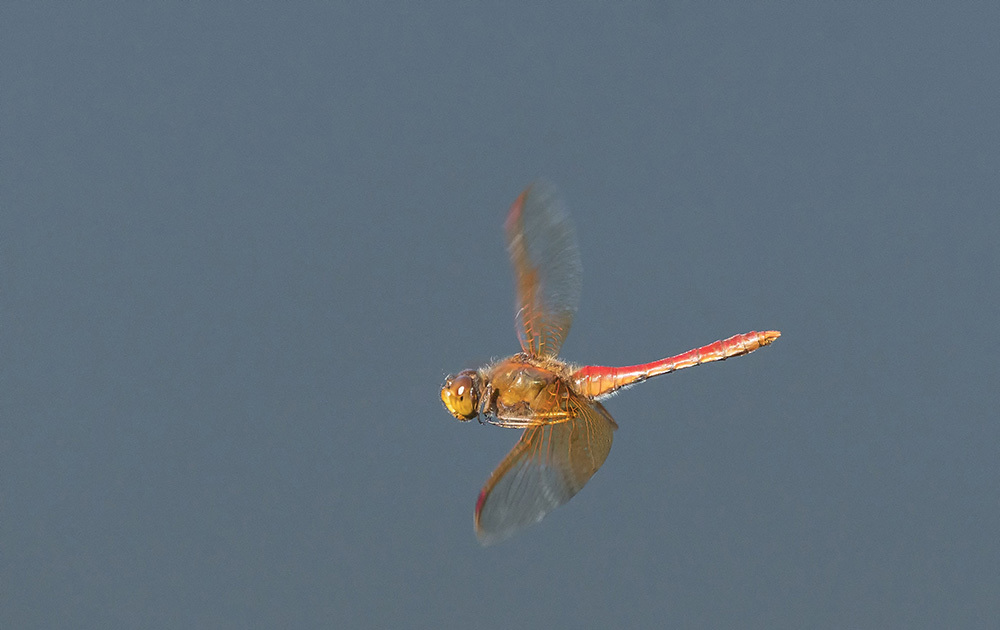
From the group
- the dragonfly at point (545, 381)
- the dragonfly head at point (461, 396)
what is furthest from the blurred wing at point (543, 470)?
the dragonfly head at point (461, 396)

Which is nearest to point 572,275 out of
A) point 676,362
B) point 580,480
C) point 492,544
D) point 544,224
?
point 544,224

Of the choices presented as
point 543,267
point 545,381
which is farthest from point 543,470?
point 543,267

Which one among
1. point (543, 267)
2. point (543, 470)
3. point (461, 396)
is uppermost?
point (543, 267)

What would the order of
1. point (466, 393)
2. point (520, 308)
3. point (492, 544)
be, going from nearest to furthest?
point (492, 544) → point (466, 393) → point (520, 308)

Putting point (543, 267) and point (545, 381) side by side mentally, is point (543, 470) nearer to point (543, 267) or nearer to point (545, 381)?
point (545, 381)

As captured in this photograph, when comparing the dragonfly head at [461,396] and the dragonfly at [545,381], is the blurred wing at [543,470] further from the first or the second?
the dragonfly head at [461,396]

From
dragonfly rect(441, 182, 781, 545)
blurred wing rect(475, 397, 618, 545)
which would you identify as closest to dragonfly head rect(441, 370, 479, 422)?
dragonfly rect(441, 182, 781, 545)

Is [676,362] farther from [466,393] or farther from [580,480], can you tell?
[466,393]
